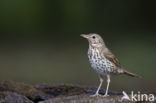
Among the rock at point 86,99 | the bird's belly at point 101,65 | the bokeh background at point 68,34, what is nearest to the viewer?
the rock at point 86,99

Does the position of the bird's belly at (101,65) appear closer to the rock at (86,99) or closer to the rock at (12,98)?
the rock at (86,99)

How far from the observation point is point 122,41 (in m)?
20.2

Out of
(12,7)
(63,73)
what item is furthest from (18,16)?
(63,73)

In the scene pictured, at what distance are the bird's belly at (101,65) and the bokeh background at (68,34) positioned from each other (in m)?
6.55

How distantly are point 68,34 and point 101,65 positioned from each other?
12472mm

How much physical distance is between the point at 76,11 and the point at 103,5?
95 cm

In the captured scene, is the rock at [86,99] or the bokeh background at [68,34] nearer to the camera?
the rock at [86,99]

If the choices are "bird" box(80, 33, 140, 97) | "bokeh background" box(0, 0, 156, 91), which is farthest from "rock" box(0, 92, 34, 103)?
"bokeh background" box(0, 0, 156, 91)

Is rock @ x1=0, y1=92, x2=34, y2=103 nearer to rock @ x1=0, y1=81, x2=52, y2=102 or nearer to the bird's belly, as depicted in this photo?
rock @ x1=0, y1=81, x2=52, y2=102

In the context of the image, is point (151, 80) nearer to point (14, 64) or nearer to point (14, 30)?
point (14, 64)

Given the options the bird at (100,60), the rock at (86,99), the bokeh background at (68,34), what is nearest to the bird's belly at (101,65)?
the bird at (100,60)

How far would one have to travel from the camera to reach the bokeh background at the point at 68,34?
17.0m

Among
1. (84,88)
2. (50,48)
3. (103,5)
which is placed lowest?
(84,88)

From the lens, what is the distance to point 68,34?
21.7 meters
